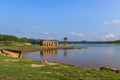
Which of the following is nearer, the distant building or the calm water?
the calm water

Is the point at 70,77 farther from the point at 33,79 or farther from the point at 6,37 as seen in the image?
the point at 6,37

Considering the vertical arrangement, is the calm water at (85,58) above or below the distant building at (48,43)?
below

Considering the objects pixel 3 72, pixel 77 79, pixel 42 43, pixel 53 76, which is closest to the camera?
pixel 77 79

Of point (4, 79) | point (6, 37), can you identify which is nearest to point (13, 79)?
point (4, 79)

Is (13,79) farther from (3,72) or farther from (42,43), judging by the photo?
(42,43)

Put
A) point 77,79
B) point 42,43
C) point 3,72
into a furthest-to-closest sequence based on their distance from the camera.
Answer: point 42,43 → point 3,72 → point 77,79

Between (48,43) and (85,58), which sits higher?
(48,43)

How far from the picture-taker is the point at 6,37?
404 ft

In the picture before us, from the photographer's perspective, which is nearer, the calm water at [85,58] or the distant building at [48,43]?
the calm water at [85,58]

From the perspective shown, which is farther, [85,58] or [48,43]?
[48,43]

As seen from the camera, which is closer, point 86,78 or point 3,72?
point 86,78

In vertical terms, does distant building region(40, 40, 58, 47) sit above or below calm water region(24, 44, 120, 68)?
above

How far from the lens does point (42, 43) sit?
117500 millimetres

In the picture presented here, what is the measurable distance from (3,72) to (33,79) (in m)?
3.10
